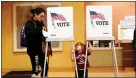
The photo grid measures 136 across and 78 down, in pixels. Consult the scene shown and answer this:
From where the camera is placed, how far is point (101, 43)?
8.92 meters

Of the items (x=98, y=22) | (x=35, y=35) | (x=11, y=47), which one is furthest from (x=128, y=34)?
(x=35, y=35)

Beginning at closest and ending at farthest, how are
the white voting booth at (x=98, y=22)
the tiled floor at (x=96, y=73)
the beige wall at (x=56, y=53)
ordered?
the white voting booth at (x=98, y=22), the tiled floor at (x=96, y=73), the beige wall at (x=56, y=53)

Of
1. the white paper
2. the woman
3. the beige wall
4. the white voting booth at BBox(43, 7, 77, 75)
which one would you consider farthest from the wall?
the white voting booth at BBox(43, 7, 77, 75)

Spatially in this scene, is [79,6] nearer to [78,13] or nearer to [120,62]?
[78,13]

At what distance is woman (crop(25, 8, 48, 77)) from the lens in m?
4.62

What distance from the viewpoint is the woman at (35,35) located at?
4.62 metres

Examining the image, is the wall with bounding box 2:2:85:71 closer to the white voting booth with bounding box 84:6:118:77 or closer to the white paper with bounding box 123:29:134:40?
the white paper with bounding box 123:29:134:40

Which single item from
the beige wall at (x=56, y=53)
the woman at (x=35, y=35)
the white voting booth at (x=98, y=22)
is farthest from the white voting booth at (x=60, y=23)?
the beige wall at (x=56, y=53)

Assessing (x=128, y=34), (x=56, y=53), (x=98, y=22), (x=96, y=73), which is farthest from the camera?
(x=56, y=53)

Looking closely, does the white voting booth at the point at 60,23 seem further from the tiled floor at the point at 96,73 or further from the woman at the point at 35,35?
the tiled floor at the point at 96,73

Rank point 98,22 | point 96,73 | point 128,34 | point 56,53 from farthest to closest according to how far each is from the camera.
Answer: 1. point 56,53
2. point 128,34
3. point 96,73
4. point 98,22

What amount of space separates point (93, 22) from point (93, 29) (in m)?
0.10

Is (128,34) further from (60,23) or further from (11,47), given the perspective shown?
(60,23)

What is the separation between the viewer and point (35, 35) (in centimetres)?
467
